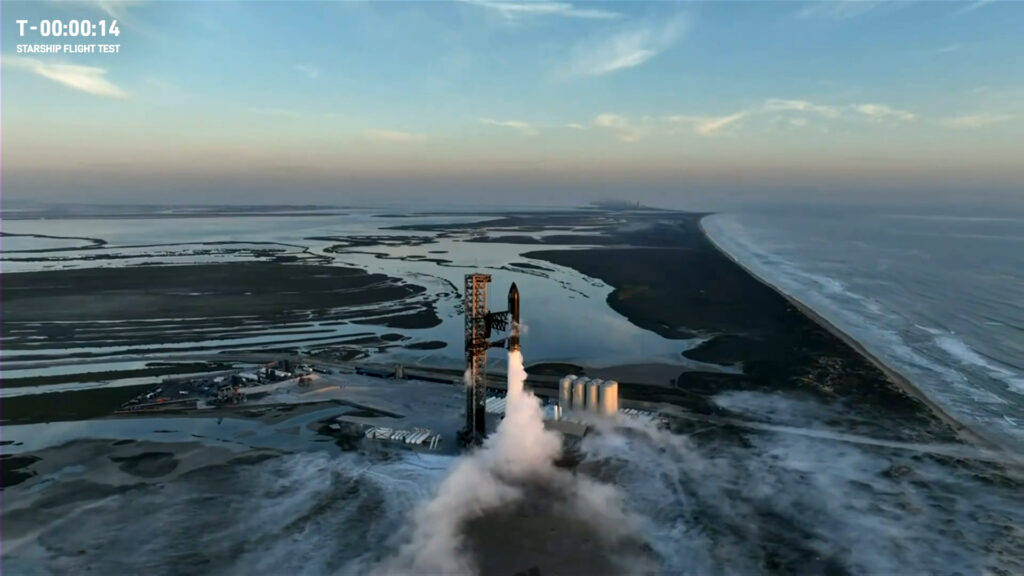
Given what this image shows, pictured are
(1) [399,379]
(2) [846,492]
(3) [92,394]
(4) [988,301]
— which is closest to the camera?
(2) [846,492]

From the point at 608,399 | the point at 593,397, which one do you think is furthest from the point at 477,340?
the point at 608,399

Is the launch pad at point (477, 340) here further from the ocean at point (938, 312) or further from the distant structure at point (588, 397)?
the ocean at point (938, 312)

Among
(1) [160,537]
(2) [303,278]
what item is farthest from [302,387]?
(2) [303,278]

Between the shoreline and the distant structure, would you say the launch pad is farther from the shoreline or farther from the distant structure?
the shoreline

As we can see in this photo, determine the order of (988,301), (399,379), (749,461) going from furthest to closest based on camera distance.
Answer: (988,301), (399,379), (749,461)

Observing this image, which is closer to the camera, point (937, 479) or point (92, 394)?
point (937, 479)

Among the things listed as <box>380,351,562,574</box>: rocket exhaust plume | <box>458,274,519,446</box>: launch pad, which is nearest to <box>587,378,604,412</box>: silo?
<box>380,351,562,574</box>: rocket exhaust plume

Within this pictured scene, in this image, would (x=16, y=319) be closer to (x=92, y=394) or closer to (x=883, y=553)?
(x=92, y=394)
